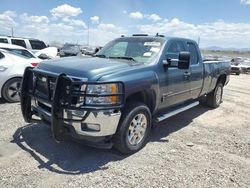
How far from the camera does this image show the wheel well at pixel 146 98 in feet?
14.5

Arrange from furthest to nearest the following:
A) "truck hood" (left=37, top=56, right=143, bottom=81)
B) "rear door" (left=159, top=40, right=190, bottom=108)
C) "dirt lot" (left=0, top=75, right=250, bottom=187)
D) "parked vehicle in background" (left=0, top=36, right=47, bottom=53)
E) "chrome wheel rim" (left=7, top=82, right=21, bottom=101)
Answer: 1. "parked vehicle in background" (left=0, top=36, right=47, bottom=53)
2. "chrome wheel rim" (left=7, top=82, right=21, bottom=101)
3. "rear door" (left=159, top=40, right=190, bottom=108)
4. "truck hood" (left=37, top=56, right=143, bottom=81)
5. "dirt lot" (left=0, top=75, right=250, bottom=187)

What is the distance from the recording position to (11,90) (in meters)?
7.14

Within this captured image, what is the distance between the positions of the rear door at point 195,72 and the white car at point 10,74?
4.29 m

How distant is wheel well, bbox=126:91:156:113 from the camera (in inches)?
174

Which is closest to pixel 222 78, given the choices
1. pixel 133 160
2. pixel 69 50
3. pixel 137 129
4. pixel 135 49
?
pixel 135 49

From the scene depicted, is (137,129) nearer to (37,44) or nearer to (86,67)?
(86,67)

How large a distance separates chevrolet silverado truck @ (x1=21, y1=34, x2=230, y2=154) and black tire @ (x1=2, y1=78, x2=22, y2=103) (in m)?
2.83

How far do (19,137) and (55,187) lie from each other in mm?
1885

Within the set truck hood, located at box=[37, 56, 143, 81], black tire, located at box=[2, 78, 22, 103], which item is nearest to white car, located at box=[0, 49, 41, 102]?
black tire, located at box=[2, 78, 22, 103]

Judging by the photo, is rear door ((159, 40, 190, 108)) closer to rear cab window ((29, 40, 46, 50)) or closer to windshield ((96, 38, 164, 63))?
windshield ((96, 38, 164, 63))

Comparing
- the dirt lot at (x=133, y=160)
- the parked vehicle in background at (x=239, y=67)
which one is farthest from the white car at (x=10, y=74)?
the parked vehicle in background at (x=239, y=67)

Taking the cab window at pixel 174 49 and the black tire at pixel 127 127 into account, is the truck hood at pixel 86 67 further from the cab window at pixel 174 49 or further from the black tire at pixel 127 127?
the cab window at pixel 174 49

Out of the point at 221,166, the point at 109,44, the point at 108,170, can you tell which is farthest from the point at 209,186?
the point at 109,44

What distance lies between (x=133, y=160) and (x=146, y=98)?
3.47ft
